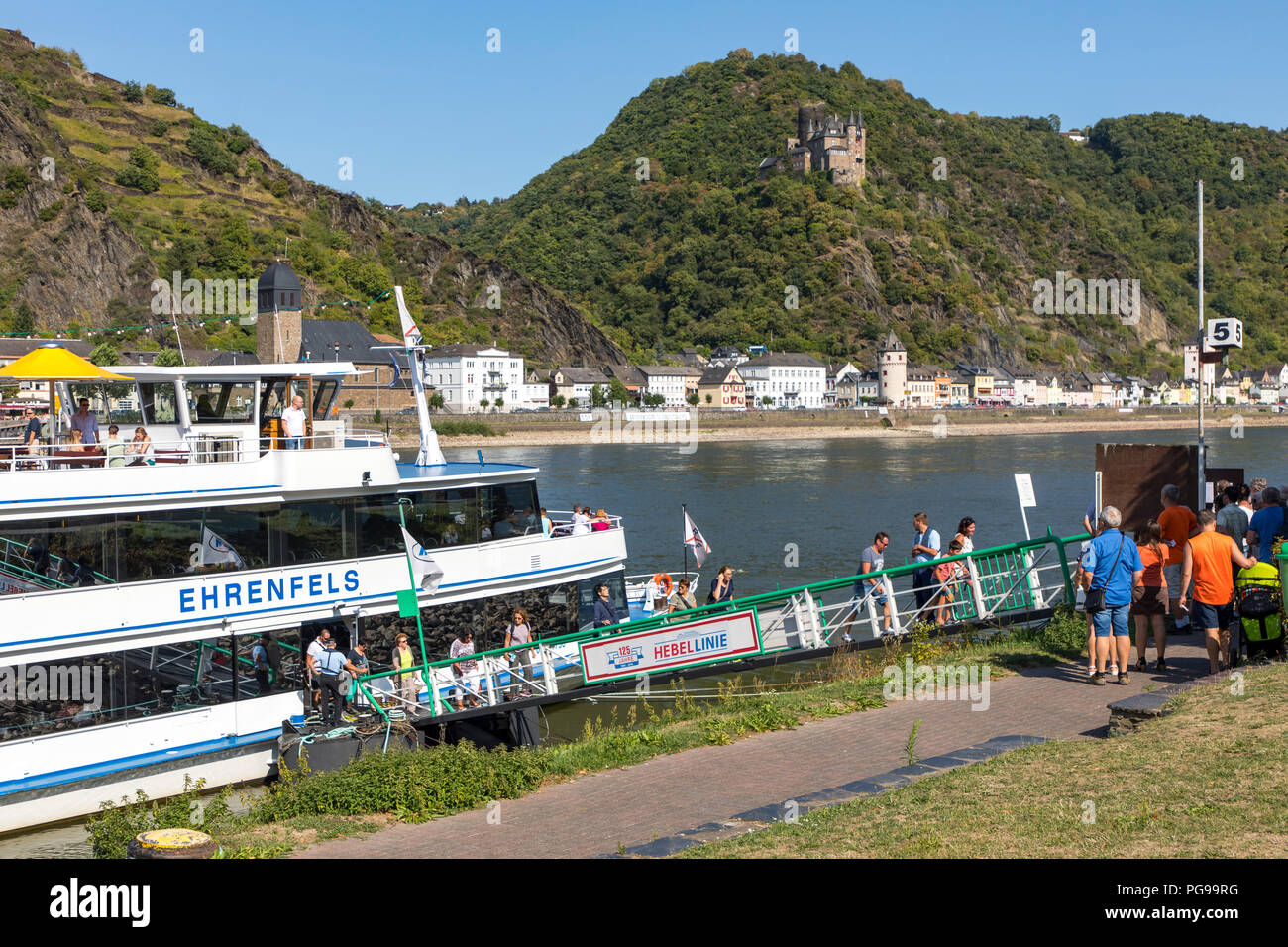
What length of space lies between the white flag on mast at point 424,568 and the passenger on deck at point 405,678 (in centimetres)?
104

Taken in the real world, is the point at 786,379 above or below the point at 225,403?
above

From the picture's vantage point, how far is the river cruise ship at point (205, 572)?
12.1m

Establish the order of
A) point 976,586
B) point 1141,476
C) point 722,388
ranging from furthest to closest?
→ point 722,388, point 1141,476, point 976,586

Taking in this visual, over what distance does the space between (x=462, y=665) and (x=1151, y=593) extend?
823cm

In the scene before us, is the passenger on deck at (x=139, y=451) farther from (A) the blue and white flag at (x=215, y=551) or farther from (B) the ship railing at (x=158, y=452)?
(A) the blue and white flag at (x=215, y=551)

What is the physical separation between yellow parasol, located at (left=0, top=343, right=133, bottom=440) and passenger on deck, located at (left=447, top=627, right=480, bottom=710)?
5.48m

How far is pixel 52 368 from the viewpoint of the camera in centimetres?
1313

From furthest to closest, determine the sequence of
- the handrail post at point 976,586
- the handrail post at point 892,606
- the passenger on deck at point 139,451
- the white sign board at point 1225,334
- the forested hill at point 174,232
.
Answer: the forested hill at point 174,232 < the white sign board at point 1225,334 < the handrail post at point 976,586 < the handrail post at point 892,606 < the passenger on deck at point 139,451

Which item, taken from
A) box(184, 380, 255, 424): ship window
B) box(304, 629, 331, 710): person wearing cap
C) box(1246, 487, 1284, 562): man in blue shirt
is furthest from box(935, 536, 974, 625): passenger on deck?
box(184, 380, 255, 424): ship window

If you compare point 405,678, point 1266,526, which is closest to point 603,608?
point 405,678

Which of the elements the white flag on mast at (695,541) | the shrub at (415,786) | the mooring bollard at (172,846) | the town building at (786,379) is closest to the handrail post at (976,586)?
the white flag on mast at (695,541)

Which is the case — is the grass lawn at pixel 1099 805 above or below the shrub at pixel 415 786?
above

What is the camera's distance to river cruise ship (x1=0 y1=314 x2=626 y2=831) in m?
12.1

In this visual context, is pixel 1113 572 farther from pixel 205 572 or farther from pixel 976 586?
pixel 205 572
